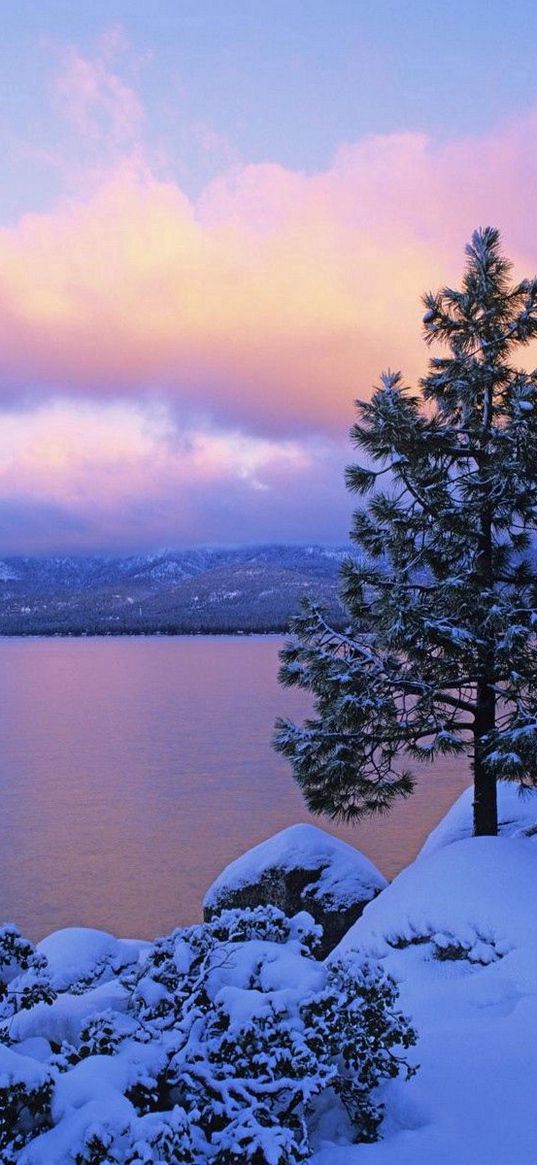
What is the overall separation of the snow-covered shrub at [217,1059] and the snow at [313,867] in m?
8.48

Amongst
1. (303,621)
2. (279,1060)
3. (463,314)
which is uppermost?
(463,314)

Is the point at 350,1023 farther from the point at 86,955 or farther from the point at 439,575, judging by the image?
the point at 439,575

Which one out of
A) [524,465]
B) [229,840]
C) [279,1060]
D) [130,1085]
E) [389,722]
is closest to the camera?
[130,1085]

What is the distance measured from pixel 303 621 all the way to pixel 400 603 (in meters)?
1.98

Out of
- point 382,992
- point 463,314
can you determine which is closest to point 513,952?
point 382,992

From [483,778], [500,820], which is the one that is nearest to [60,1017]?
[483,778]

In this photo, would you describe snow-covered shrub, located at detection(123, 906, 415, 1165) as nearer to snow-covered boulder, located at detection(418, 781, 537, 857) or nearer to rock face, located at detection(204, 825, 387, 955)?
rock face, located at detection(204, 825, 387, 955)

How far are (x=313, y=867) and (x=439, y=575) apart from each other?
6.12m

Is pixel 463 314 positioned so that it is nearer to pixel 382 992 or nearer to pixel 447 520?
pixel 447 520

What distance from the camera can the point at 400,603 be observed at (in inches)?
497

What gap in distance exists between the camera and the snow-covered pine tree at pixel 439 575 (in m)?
12.9

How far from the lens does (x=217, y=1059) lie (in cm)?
550

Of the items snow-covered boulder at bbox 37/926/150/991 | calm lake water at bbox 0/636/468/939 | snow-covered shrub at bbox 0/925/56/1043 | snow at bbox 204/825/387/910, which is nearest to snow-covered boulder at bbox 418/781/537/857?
snow at bbox 204/825/387/910

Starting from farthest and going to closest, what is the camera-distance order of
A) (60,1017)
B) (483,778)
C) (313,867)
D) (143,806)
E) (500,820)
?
(143,806) → (500,820) → (313,867) → (483,778) → (60,1017)
